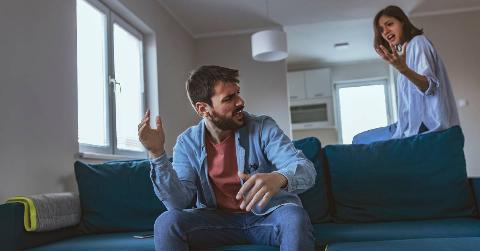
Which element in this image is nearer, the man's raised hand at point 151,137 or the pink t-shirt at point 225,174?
the man's raised hand at point 151,137

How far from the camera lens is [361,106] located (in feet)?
24.2

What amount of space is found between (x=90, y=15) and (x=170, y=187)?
7.46 ft

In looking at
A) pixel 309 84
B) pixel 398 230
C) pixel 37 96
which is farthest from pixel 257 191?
pixel 309 84

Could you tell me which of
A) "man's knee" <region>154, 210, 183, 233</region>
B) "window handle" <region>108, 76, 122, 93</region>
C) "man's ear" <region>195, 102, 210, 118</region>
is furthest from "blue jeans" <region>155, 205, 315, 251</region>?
"window handle" <region>108, 76, 122, 93</region>

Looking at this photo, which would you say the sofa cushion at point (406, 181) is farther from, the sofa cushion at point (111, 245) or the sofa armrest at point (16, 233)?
the sofa armrest at point (16, 233)

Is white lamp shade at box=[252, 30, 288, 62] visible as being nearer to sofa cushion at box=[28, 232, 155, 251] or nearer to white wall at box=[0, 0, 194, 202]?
white wall at box=[0, 0, 194, 202]

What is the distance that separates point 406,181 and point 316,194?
391 mm

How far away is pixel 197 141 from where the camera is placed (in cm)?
171

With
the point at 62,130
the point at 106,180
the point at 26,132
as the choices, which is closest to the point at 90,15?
the point at 62,130

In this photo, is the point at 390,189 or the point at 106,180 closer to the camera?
the point at 390,189

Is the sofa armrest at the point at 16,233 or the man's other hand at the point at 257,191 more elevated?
the man's other hand at the point at 257,191

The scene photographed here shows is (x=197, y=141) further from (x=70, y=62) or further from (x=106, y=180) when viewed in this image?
(x=70, y=62)

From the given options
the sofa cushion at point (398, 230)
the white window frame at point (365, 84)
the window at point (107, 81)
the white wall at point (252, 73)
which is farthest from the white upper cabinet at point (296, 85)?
the sofa cushion at point (398, 230)

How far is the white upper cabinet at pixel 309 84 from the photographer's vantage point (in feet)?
23.1
